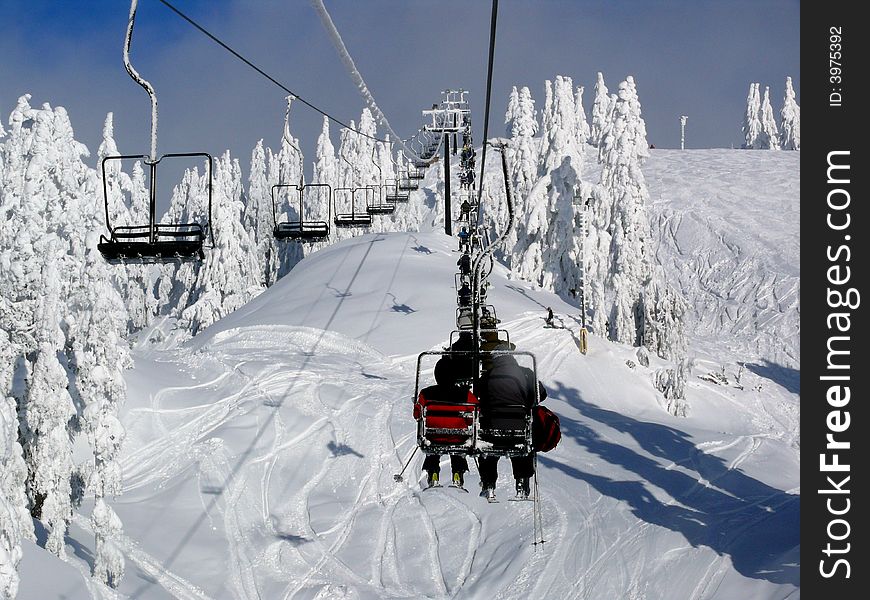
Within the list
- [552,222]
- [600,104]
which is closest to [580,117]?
[600,104]

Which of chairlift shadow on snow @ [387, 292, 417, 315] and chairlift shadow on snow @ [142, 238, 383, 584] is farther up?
chairlift shadow on snow @ [387, 292, 417, 315]

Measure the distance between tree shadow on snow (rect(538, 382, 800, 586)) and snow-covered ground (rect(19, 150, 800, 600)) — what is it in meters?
0.07

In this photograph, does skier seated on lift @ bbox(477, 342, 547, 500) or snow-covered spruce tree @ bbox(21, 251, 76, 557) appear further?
snow-covered spruce tree @ bbox(21, 251, 76, 557)

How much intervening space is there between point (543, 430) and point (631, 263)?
34324 millimetres

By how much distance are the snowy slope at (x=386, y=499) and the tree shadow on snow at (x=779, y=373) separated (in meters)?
27.3

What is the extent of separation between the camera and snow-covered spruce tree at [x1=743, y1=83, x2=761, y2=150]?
116688mm

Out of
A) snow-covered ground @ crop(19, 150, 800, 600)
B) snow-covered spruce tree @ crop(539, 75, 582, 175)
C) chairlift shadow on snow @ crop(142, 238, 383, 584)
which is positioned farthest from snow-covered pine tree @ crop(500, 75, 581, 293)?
chairlift shadow on snow @ crop(142, 238, 383, 584)

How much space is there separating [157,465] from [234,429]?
95.9 inches

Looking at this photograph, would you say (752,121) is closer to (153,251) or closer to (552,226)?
(552,226)

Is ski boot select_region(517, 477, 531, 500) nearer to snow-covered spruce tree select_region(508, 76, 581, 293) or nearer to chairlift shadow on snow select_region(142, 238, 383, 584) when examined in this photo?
chairlift shadow on snow select_region(142, 238, 383, 584)

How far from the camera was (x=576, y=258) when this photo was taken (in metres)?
46.3

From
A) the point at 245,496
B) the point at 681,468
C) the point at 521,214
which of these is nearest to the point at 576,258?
the point at 521,214

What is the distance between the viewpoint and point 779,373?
61.4 meters
